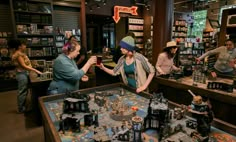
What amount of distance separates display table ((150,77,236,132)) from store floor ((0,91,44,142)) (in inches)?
87.8

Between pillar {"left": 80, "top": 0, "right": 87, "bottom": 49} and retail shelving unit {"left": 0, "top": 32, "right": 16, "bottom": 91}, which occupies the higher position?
pillar {"left": 80, "top": 0, "right": 87, "bottom": 49}

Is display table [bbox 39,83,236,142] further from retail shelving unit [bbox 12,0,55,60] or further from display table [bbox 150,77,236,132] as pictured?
retail shelving unit [bbox 12,0,55,60]

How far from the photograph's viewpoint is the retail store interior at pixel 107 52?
177 centimetres

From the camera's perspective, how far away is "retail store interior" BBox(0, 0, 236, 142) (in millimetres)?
1772

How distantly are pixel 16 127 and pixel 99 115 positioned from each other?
2.37 m

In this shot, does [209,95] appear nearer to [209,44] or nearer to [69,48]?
[69,48]

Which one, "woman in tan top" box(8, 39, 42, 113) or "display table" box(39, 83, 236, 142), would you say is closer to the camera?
"display table" box(39, 83, 236, 142)

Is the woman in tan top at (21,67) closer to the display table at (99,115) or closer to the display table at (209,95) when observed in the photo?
the display table at (99,115)

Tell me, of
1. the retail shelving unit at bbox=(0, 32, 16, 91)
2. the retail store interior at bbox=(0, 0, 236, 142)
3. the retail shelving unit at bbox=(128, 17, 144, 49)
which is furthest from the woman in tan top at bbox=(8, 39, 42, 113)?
the retail shelving unit at bbox=(128, 17, 144, 49)

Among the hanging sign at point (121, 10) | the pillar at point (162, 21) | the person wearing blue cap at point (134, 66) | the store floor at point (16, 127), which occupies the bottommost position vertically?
the store floor at point (16, 127)

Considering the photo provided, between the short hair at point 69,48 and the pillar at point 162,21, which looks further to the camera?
the pillar at point 162,21

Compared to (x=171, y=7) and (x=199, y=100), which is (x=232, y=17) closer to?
(x=171, y=7)

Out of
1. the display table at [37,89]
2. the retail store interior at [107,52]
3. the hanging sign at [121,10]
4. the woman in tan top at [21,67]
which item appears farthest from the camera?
the hanging sign at [121,10]

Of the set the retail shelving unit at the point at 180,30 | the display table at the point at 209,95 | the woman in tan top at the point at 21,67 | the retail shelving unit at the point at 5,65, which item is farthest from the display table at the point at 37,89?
the retail shelving unit at the point at 180,30
